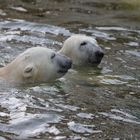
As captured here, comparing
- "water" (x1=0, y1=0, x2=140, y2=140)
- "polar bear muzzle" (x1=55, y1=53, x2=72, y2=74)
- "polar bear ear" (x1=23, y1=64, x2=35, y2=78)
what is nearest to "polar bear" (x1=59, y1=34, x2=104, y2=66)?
"water" (x1=0, y1=0, x2=140, y2=140)

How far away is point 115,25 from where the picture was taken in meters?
13.2

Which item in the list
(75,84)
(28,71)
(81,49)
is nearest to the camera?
(28,71)

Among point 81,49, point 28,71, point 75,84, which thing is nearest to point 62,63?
point 75,84

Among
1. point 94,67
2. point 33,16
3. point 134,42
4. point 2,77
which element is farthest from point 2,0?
point 2,77

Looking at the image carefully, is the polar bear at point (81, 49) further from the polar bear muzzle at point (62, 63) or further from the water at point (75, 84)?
the polar bear muzzle at point (62, 63)

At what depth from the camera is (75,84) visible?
831 centimetres

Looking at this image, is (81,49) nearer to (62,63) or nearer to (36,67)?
(62,63)

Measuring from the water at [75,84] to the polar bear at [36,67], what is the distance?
0.18 metres

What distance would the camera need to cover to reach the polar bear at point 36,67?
820 cm

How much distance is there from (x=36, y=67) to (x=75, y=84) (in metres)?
0.59

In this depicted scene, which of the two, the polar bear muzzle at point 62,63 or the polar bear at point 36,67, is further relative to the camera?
the polar bear muzzle at point 62,63

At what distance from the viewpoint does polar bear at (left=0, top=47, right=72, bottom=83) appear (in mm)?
8203

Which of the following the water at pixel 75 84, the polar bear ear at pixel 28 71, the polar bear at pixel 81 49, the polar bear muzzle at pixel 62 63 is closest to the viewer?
the water at pixel 75 84

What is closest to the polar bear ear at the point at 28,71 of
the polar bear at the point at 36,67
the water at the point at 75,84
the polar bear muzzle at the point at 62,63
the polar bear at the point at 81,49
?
the polar bear at the point at 36,67
